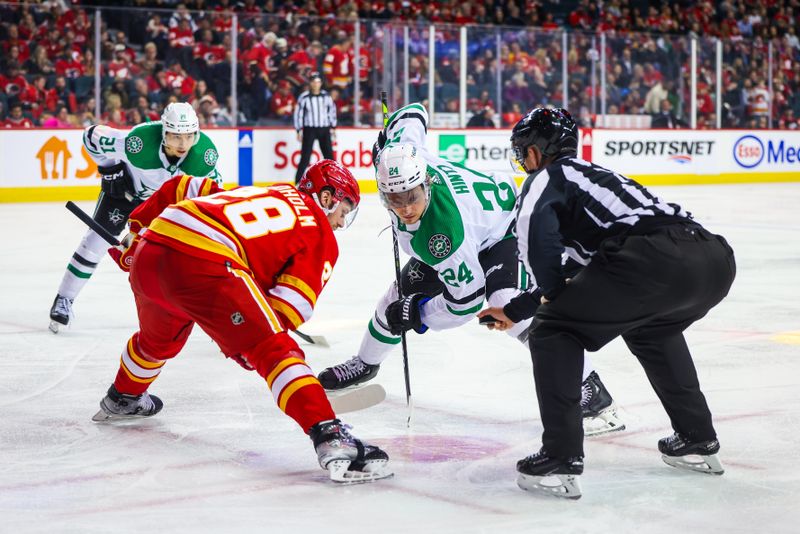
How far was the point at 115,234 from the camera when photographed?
20.1 ft

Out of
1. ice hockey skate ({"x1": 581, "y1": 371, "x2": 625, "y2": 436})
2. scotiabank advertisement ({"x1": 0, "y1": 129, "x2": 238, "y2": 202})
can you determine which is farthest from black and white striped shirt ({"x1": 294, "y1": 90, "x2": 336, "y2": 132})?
ice hockey skate ({"x1": 581, "y1": 371, "x2": 625, "y2": 436})

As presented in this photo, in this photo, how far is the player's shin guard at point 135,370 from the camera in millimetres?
3842

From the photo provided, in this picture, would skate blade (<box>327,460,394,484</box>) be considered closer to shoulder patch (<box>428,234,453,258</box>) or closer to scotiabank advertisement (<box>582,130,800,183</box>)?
shoulder patch (<box>428,234,453,258</box>)

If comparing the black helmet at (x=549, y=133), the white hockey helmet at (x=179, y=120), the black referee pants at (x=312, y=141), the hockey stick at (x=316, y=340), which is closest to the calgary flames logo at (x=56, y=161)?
the black referee pants at (x=312, y=141)

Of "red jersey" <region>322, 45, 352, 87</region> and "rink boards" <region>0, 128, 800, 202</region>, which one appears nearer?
"rink boards" <region>0, 128, 800, 202</region>

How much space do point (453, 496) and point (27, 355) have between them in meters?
2.72

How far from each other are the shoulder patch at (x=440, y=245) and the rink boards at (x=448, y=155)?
381 inches

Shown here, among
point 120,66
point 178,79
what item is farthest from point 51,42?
point 178,79

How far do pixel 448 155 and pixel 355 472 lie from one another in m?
12.3

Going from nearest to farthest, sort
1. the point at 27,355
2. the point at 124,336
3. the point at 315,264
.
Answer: the point at 315,264
the point at 27,355
the point at 124,336

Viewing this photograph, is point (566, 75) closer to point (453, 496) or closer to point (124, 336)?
point (124, 336)

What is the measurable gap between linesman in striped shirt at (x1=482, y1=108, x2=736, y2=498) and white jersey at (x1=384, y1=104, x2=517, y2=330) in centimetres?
56

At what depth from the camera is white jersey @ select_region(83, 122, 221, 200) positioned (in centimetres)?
586

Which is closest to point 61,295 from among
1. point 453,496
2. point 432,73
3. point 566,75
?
point 453,496
